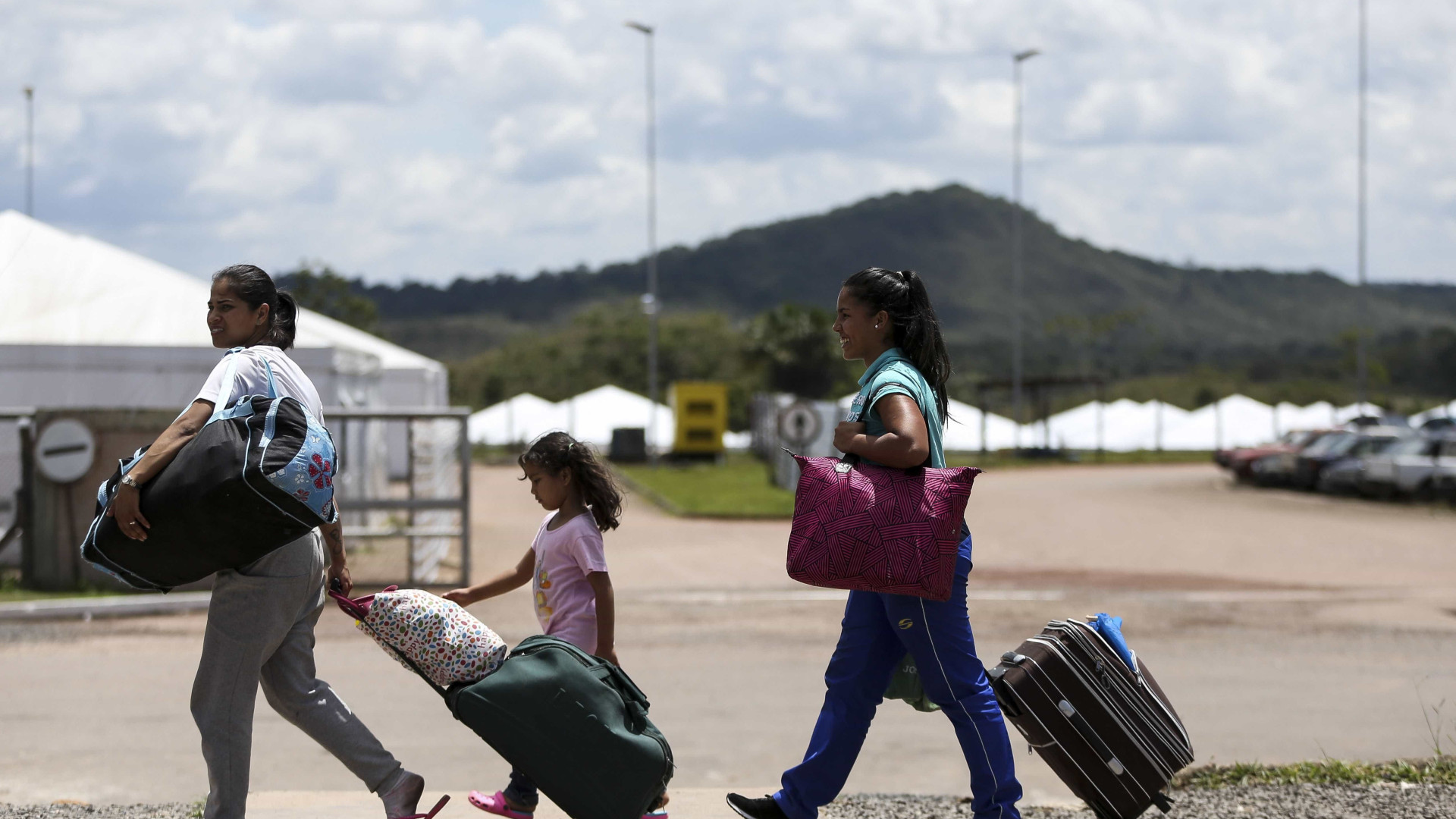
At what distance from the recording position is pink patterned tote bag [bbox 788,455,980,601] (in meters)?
3.99

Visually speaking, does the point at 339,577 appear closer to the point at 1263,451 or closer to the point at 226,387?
the point at 226,387

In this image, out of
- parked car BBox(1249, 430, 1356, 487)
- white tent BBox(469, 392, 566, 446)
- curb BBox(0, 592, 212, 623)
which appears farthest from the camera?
white tent BBox(469, 392, 566, 446)

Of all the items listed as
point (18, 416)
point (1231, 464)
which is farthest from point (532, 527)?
point (1231, 464)

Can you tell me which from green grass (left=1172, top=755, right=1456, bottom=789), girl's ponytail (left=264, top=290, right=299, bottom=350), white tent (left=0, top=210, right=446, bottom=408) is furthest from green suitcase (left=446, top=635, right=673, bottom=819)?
white tent (left=0, top=210, right=446, bottom=408)

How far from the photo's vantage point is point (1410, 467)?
25.7 meters

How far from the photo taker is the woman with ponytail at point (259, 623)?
3.96 meters

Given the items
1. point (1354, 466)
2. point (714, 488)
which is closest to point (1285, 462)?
point (1354, 466)

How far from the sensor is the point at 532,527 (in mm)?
19891

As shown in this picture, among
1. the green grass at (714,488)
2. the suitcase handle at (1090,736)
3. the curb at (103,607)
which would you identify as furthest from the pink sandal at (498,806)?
the green grass at (714,488)

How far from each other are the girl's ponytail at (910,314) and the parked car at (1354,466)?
81.8ft

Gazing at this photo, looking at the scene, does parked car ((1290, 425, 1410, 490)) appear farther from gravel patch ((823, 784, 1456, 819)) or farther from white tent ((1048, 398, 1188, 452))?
gravel patch ((823, 784, 1456, 819))

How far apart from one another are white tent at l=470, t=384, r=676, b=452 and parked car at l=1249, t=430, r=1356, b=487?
2247cm

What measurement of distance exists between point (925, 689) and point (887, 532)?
1.82 feet

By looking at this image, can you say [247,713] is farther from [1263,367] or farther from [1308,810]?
[1263,367]
